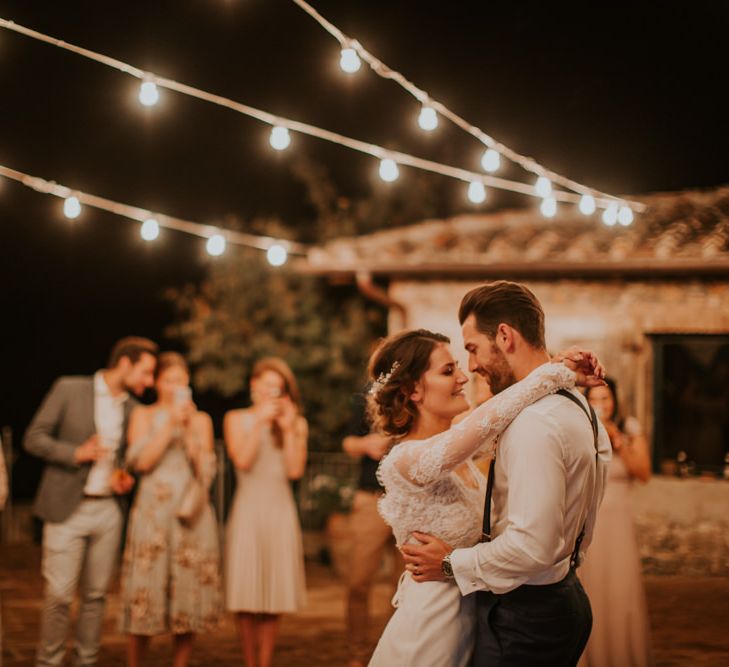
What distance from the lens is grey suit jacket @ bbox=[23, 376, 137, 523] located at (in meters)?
5.67

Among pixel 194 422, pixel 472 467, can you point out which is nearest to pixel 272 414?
pixel 194 422

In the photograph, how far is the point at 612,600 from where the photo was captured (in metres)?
5.43

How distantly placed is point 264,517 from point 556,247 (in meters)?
4.85

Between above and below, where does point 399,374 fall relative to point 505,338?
below

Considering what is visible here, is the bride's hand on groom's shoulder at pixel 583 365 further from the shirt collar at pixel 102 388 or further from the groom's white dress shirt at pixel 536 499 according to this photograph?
the shirt collar at pixel 102 388

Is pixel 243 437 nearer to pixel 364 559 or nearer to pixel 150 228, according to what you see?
pixel 364 559

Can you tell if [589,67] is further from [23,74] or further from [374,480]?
[374,480]

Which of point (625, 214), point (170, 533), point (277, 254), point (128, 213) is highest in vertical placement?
point (625, 214)

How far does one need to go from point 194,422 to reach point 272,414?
1.49 feet

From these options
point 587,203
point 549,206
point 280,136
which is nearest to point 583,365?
point 280,136

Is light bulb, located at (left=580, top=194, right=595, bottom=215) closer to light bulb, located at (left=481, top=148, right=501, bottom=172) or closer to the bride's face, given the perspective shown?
light bulb, located at (left=481, top=148, right=501, bottom=172)

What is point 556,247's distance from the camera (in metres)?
9.79

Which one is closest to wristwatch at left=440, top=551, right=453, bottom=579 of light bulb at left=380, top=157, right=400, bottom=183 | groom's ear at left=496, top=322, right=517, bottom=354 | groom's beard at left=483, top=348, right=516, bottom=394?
groom's beard at left=483, top=348, right=516, bottom=394

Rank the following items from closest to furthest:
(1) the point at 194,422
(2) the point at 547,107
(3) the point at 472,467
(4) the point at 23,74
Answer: (3) the point at 472,467
(1) the point at 194,422
(4) the point at 23,74
(2) the point at 547,107
